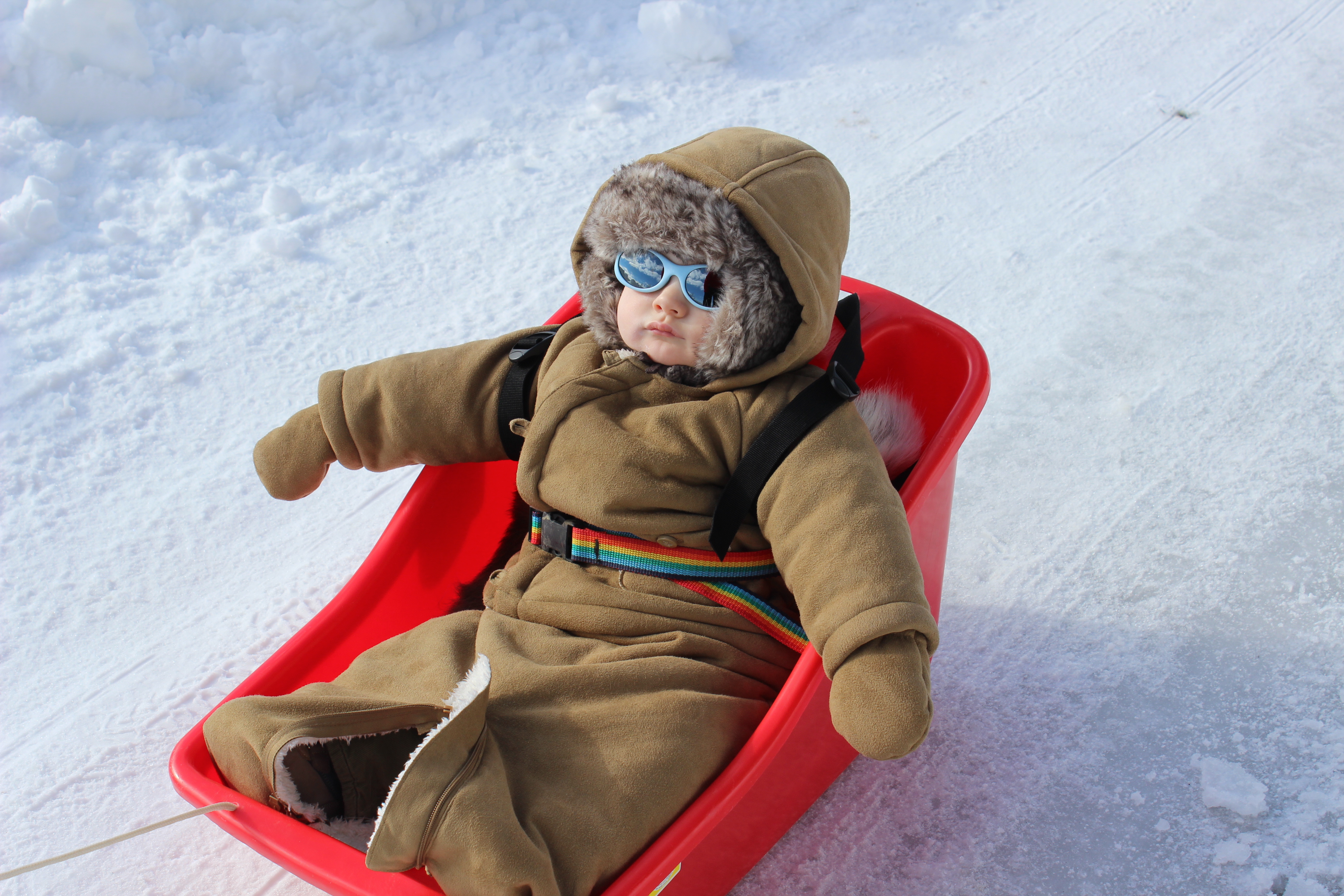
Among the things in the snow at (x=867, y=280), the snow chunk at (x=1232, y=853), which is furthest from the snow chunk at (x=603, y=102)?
the snow chunk at (x=1232, y=853)

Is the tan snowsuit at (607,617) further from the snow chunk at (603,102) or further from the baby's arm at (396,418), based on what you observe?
the snow chunk at (603,102)

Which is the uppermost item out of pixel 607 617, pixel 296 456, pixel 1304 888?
pixel 296 456

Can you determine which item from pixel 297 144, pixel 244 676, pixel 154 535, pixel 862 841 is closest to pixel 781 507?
pixel 862 841

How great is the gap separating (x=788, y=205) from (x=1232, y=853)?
40.5 inches

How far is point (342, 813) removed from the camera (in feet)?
3.90

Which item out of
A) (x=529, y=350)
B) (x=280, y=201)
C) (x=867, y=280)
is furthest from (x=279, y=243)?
(x=867, y=280)

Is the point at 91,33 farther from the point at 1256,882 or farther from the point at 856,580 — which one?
the point at 1256,882

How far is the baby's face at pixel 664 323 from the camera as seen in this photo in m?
1.28

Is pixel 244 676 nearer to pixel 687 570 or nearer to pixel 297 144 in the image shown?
pixel 687 570

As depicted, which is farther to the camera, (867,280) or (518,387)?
(867,280)

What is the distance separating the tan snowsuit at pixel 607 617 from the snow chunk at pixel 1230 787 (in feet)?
1.95

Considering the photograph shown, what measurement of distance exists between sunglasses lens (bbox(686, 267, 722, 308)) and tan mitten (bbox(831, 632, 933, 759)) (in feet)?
1.48

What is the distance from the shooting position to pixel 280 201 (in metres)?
2.56

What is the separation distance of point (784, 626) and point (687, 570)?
0.15 metres
